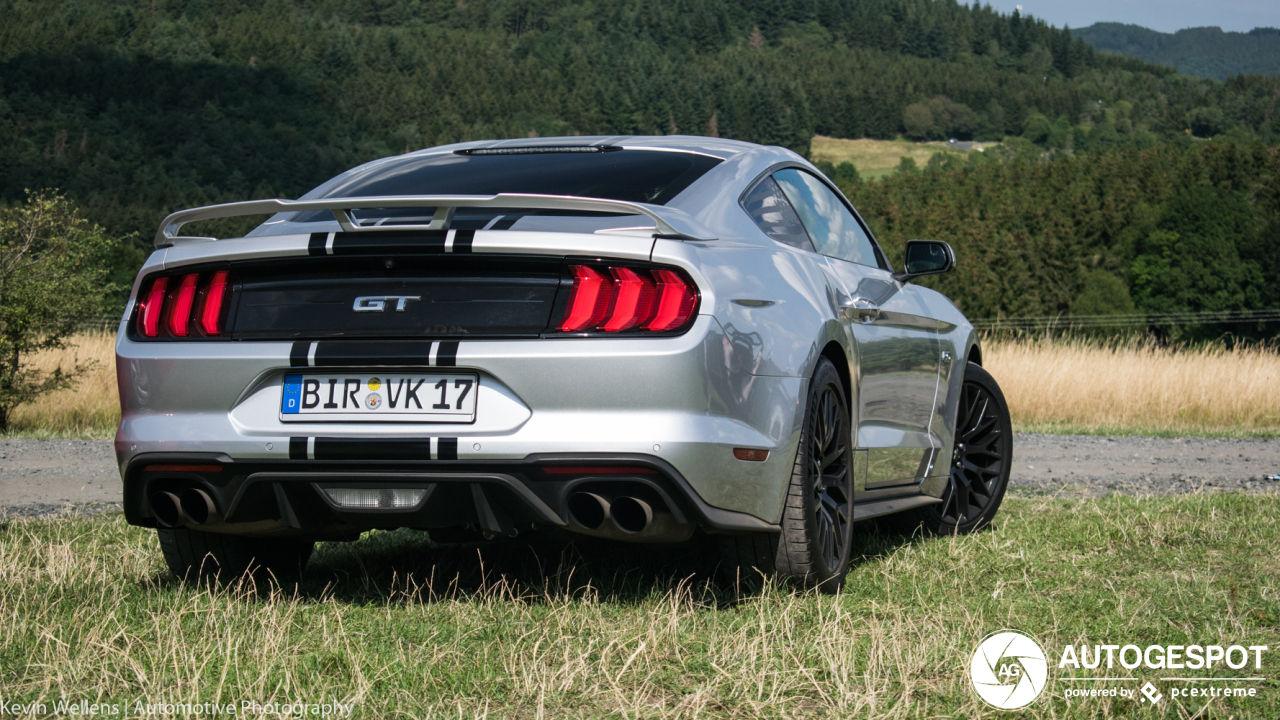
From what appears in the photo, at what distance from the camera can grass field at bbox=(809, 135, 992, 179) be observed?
551 feet

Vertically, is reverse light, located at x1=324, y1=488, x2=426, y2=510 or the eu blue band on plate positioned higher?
the eu blue band on plate

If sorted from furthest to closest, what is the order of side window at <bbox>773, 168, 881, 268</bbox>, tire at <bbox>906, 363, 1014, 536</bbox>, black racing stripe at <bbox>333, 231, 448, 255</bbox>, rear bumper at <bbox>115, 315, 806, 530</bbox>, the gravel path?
the gravel path, tire at <bbox>906, 363, 1014, 536</bbox>, side window at <bbox>773, 168, 881, 268</bbox>, black racing stripe at <bbox>333, 231, 448, 255</bbox>, rear bumper at <bbox>115, 315, 806, 530</bbox>

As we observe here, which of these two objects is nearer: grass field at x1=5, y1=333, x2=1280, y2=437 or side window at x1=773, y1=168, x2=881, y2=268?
side window at x1=773, y1=168, x2=881, y2=268

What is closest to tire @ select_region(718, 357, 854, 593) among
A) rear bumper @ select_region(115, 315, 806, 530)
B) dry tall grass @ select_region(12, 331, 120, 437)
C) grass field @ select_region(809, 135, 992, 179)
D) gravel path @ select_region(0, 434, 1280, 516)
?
rear bumper @ select_region(115, 315, 806, 530)

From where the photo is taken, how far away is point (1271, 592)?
3.82 meters

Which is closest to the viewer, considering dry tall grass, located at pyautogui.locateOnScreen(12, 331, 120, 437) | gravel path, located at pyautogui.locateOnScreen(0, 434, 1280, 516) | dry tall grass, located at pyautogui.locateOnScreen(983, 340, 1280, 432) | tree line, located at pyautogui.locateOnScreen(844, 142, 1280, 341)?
gravel path, located at pyautogui.locateOnScreen(0, 434, 1280, 516)

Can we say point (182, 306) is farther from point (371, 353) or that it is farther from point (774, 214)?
point (774, 214)

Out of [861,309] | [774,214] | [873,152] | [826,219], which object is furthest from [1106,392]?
[873,152]

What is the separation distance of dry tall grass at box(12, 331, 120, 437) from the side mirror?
10480mm

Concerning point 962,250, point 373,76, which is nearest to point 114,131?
point 373,76

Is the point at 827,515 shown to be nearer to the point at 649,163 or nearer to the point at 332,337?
the point at 649,163

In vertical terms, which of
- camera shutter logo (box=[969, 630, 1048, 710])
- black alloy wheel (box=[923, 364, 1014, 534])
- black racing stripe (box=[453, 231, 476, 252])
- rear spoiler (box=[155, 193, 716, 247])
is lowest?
black alloy wheel (box=[923, 364, 1014, 534])

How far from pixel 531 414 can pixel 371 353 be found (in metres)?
0.47

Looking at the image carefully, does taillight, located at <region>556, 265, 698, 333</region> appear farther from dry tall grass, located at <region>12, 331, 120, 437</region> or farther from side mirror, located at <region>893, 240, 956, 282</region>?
dry tall grass, located at <region>12, 331, 120, 437</region>
